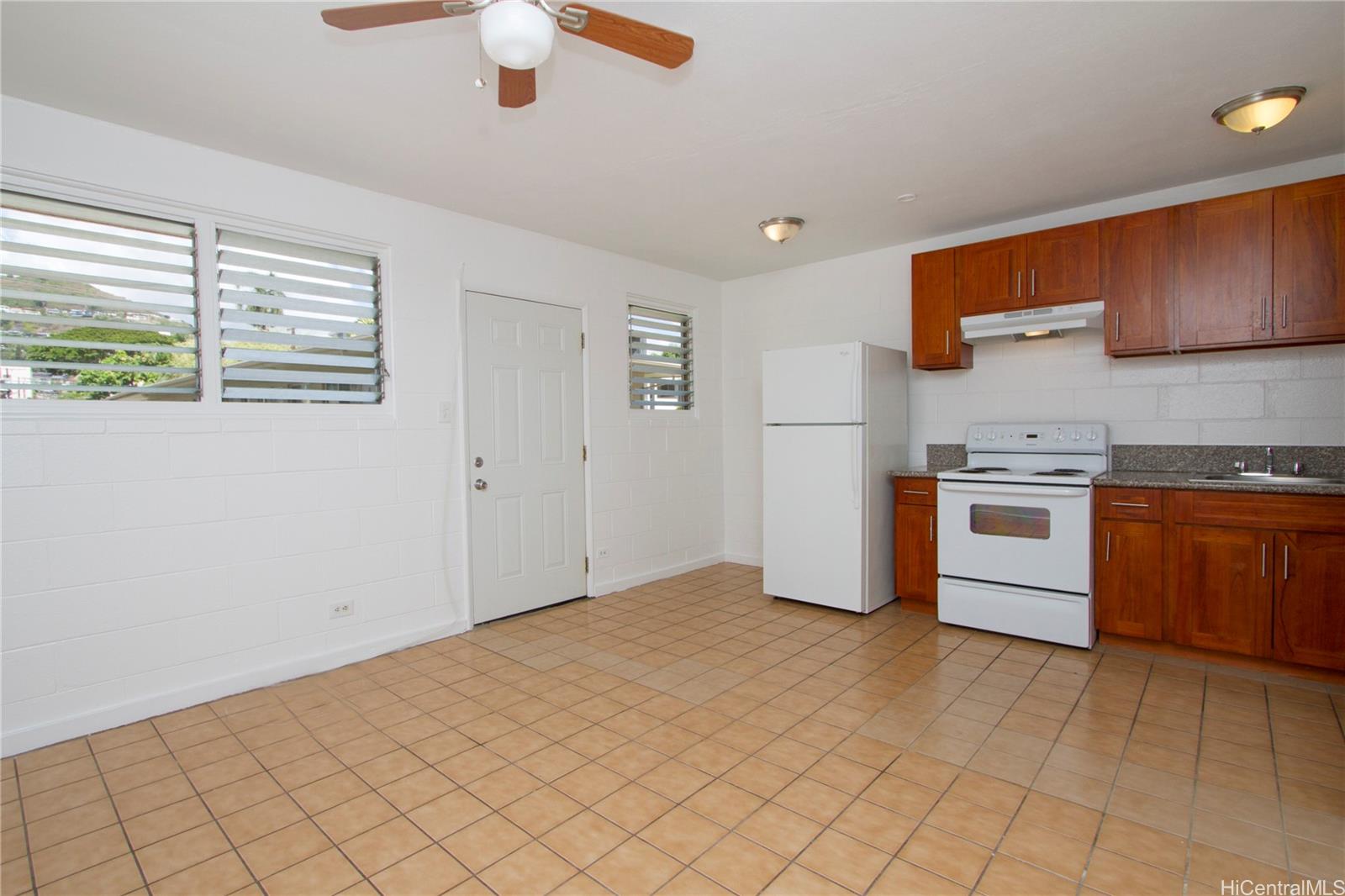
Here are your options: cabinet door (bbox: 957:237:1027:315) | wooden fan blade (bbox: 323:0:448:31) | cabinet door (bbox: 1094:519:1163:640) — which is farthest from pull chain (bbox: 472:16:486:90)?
cabinet door (bbox: 1094:519:1163:640)

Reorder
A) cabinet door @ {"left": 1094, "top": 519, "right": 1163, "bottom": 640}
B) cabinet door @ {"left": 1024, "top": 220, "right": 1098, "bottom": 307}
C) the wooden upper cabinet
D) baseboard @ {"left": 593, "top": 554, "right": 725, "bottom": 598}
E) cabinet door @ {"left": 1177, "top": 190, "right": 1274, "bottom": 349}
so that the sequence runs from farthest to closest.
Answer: baseboard @ {"left": 593, "top": 554, "right": 725, "bottom": 598} < the wooden upper cabinet < cabinet door @ {"left": 1024, "top": 220, "right": 1098, "bottom": 307} < cabinet door @ {"left": 1094, "top": 519, "right": 1163, "bottom": 640} < cabinet door @ {"left": 1177, "top": 190, "right": 1274, "bottom": 349}

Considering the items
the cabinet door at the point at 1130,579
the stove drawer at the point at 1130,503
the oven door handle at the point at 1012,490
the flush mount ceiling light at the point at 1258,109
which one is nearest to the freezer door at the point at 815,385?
the oven door handle at the point at 1012,490

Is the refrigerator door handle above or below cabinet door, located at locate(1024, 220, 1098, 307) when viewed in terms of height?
below

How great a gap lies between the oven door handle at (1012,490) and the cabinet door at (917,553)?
11.8 inches

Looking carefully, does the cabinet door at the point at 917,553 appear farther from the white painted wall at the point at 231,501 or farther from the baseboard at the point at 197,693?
the baseboard at the point at 197,693

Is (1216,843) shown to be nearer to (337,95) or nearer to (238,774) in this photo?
(238,774)

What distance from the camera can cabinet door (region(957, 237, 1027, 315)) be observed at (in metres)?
3.89

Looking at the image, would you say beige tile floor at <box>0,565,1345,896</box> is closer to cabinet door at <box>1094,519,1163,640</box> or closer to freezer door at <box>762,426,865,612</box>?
cabinet door at <box>1094,519,1163,640</box>

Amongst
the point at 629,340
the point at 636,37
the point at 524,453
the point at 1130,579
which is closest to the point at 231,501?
the point at 524,453

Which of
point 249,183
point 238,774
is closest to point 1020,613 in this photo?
point 238,774

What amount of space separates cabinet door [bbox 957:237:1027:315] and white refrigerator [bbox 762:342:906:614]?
623 millimetres

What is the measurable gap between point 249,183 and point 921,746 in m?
3.90

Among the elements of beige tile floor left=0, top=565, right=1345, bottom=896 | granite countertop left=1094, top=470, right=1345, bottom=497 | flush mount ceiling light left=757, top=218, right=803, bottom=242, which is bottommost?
beige tile floor left=0, top=565, right=1345, bottom=896

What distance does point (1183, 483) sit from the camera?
3141mm
